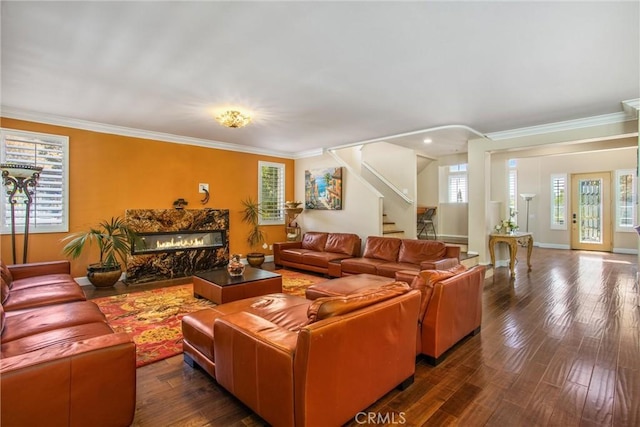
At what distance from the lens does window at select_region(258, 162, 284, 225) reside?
732 cm

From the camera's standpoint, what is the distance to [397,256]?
17.3 feet

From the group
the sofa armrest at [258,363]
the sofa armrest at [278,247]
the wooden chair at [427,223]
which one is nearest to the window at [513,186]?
the wooden chair at [427,223]

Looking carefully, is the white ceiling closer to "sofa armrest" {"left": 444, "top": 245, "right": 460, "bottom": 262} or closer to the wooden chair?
"sofa armrest" {"left": 444, "top": 245, "right": 460, "bottom": 262}

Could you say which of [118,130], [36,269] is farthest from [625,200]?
[36,269]

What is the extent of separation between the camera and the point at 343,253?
6102 millimetres

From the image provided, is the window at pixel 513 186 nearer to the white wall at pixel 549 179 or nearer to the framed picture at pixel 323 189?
the white wall at pixel 549 179

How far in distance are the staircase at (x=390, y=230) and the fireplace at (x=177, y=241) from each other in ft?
11.8

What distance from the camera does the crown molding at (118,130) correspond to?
4.42m

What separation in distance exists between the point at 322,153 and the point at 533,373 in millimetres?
5781

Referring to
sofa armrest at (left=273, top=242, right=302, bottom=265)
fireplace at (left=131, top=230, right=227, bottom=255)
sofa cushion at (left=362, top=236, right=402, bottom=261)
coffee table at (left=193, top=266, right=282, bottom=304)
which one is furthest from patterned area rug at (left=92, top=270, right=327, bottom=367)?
sofa armrest at (left=273, top=242, right=302, bottom=265)

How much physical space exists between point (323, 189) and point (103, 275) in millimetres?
4522

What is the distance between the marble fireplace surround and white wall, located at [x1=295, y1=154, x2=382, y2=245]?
6.93 ft

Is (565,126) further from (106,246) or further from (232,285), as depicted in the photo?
(106,246)

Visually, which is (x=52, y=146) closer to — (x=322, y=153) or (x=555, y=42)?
(x=322, y=153)
